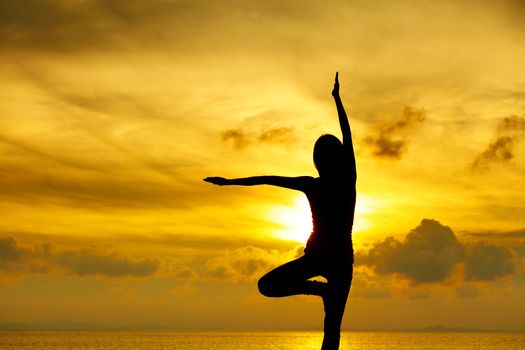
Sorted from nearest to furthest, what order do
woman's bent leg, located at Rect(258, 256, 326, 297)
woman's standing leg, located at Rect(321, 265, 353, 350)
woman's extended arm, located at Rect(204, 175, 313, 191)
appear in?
woman's extended arm, located at Rect(204, 175, 313, 191), woman's bent leg, located at Rect(258, 256, 326, 297), woman's standing leg, located at Rect(321, 265, 353, 350)

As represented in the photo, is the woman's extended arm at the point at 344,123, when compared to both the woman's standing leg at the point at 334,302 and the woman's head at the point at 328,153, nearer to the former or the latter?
the woman's head at the point at 328,153

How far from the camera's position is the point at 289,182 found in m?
11.8

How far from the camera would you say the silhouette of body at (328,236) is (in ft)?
39.4

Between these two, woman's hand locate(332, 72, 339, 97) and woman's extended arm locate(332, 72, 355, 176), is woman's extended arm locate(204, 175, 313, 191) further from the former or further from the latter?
woman's hand locate(332, 72, 339, 97)

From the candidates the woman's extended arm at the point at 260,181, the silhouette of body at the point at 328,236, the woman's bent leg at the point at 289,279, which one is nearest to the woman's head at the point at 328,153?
the silhouette of body at the point at 328,236

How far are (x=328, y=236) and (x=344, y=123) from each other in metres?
1.71

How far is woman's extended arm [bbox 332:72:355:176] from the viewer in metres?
12.3

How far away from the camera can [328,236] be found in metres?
12.2

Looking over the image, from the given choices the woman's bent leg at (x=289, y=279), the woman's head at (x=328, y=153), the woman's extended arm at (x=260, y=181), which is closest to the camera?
the woman's extended arm at (x=260, y=181)

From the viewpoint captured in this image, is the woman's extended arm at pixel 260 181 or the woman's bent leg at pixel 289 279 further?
the woman's bent leg at pixel 289 279

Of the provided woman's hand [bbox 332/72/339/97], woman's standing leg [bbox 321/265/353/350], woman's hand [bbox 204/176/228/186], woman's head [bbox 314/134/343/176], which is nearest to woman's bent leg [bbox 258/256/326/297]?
woman's standing leg [bbox 321/265/353/350]

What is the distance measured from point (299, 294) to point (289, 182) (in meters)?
1.68

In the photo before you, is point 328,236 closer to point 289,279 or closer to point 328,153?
point 289,279

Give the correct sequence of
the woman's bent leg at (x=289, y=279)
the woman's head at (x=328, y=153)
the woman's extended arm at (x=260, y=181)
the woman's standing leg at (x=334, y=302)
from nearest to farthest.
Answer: the woman's extended arm at (x=260, y=181) < the woman's bent leg at (x=289, y=279) < the woman's head at (x=328, y=153) < the woman's standing leg at (x=334, y=302)
